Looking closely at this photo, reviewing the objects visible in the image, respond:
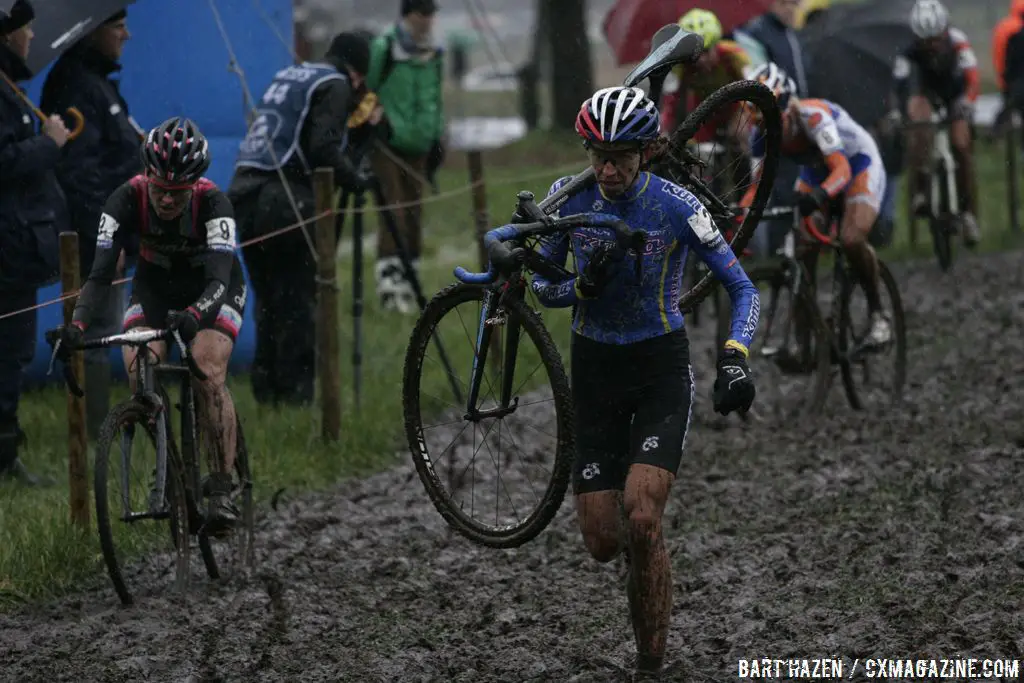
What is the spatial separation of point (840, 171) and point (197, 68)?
4890mm

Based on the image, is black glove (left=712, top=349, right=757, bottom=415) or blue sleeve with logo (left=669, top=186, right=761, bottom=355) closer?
black glove (left=712, top=349, right=757, bottom=415)

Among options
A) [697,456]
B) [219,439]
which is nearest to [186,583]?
[219,439]

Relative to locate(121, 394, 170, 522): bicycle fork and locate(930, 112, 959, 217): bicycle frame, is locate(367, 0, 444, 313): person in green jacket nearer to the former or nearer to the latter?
locate(930, 112, 959, 217): bicycle frame

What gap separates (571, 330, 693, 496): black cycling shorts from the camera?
733cm

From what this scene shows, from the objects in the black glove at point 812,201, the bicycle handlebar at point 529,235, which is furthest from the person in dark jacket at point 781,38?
the bicycle handlebar at point 529,235

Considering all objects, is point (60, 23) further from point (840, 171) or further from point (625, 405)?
point (840, 171)

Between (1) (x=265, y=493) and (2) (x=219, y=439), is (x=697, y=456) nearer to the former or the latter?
(1) (x=265, y=493)

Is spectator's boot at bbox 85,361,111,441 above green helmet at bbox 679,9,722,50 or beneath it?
beneath

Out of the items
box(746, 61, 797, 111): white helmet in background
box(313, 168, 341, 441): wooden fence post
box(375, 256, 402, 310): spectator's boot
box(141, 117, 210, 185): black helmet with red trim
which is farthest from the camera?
box(375, 256, 402, 310): spectator's boot

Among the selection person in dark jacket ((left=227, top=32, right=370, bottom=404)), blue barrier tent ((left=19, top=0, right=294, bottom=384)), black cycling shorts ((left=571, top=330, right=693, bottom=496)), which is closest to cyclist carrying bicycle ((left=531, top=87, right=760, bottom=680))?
black cycling shorts ((left=571, top=330, right=693, bottom=496))

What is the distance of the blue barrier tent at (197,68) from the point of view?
13062mm

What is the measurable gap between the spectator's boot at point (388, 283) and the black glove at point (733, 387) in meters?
9.28

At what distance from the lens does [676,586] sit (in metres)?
8.98

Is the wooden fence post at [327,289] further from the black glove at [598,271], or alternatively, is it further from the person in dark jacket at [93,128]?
the black glove at [598,271]
